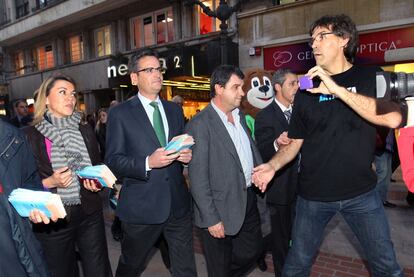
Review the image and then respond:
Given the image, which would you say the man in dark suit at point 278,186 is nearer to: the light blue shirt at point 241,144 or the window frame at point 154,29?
the light blue shirt at point 241,144

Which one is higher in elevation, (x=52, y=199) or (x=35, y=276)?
(x=52, y=199)

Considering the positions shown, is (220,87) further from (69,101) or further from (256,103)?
(256,103)

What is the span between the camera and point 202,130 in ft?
9.86

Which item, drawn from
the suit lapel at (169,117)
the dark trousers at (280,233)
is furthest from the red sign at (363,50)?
the suit lapel at (169,117)

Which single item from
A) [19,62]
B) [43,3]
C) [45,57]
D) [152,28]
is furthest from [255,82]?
[19,62]

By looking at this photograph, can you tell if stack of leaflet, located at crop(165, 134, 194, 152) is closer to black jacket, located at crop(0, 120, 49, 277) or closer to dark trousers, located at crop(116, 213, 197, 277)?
dark trousers, located at crop(116, 213, 197, 277)

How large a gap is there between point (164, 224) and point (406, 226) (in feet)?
12.6

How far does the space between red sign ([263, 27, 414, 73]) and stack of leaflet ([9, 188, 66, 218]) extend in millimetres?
7474

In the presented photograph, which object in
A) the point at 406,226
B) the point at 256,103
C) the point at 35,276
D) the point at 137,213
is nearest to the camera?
the point at 35,276

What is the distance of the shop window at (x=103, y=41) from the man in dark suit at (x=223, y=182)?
15.3 meters

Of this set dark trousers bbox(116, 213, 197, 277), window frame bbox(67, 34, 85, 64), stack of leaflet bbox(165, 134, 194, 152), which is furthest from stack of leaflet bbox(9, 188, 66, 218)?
window frame bbox(67, 34, 85, 64)

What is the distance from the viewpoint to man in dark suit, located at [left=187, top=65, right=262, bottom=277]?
9.75 feet

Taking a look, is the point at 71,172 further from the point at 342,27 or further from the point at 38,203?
the point at 342,27

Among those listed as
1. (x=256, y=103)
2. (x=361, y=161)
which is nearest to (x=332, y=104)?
(x=361, y=161)
